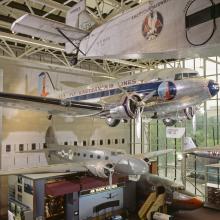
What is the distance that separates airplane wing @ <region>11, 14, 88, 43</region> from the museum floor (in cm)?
1407

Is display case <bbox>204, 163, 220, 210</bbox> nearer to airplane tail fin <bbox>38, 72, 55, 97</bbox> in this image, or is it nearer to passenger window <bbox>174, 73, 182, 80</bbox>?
passenger window <bbox>174, 73, 182, 80</bbox>

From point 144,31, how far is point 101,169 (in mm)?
10632

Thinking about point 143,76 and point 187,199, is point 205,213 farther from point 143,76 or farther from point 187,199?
point 143,76

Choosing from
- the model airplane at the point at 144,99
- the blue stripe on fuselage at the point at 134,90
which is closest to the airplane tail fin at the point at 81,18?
the model airplane at the point at 144,99

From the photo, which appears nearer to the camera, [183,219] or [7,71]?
[183,219]

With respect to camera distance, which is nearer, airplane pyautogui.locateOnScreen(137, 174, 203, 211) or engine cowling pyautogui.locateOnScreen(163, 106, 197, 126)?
engine cowling pyautogui.locateOnScreen(163, 106, 197, 126)

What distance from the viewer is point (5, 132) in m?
19.5

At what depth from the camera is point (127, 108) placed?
36.2ft

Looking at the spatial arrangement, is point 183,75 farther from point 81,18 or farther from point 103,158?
point 103,158

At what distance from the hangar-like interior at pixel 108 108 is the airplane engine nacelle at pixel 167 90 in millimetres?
39

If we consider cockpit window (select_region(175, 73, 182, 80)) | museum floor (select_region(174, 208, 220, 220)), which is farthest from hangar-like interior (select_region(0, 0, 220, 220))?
museum floor (select_region(174, 208, 220, 220))

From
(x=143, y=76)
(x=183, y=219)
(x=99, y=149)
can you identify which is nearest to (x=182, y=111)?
(x=143, y=76)

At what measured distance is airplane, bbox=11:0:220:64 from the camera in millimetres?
4414

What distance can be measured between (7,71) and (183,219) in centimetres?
1445
